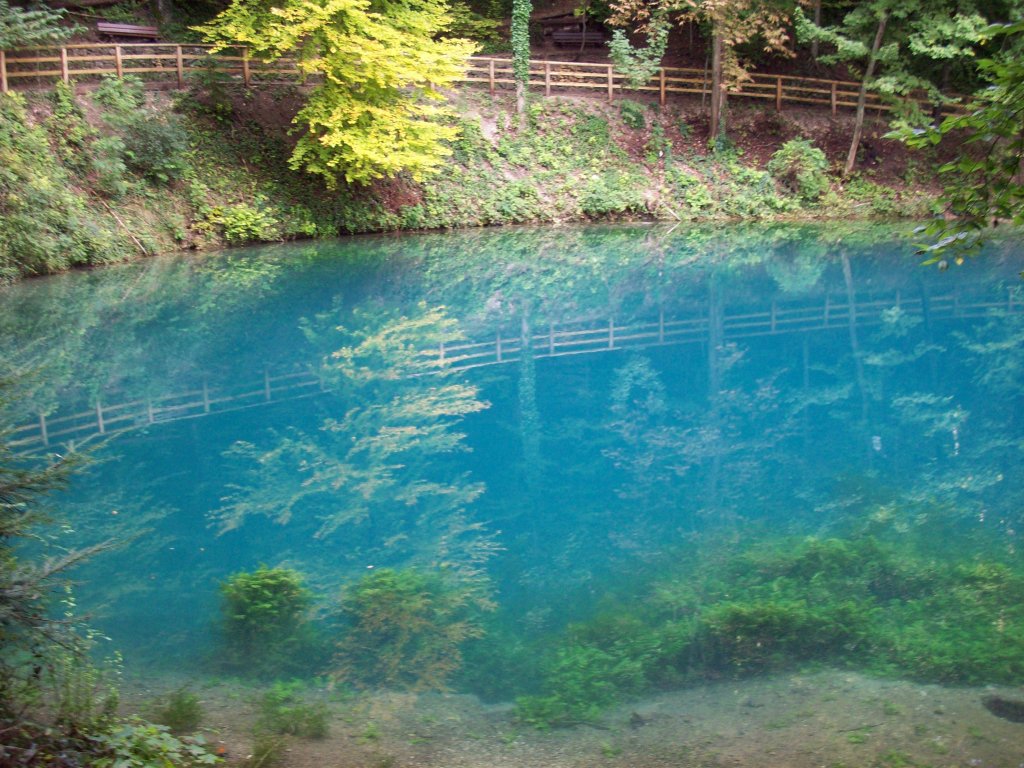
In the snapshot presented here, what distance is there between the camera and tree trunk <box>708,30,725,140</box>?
28.0 m

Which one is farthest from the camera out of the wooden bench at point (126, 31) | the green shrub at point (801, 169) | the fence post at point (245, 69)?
the green shrub at point (801, 169)

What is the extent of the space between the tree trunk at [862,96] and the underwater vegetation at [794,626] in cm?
2169

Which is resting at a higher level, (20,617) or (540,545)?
(20,617)

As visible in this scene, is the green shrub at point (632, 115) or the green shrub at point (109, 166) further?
the green shrub at point (632, 115)

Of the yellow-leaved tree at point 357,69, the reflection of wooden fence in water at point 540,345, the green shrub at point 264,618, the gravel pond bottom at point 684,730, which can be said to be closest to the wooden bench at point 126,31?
the yellow-leaved tree at point 357,69

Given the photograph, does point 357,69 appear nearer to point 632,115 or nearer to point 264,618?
point 632,115

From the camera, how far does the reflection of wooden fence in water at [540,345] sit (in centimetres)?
1162

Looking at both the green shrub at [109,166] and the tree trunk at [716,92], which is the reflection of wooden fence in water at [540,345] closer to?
the green shrub at [109,166]

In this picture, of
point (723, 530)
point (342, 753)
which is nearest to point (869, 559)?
point (723, 530)

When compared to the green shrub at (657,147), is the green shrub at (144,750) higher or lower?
lower

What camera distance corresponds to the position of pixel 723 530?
9172mm

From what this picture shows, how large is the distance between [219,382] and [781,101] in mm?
23426

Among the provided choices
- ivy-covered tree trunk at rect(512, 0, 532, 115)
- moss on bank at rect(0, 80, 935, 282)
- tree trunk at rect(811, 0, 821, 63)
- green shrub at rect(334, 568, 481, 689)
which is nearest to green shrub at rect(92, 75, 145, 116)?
moss on bank at rect(0, 80, 935, 282)

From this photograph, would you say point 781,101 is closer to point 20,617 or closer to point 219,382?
point 219,382
